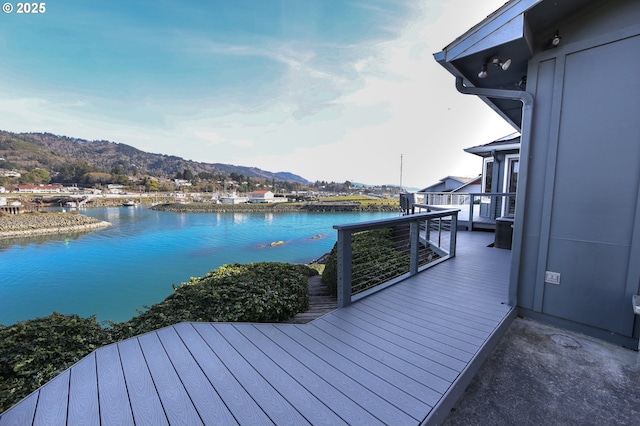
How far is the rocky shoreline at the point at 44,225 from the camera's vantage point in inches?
1329

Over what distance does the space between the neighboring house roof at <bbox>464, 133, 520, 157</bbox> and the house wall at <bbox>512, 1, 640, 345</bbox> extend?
279 inches

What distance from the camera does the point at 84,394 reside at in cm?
150

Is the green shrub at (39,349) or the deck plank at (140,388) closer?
the deck plank at (140,388)

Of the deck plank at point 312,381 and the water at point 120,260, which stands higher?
the deck plank at point 312,381

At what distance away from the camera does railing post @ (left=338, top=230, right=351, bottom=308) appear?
9.17ft

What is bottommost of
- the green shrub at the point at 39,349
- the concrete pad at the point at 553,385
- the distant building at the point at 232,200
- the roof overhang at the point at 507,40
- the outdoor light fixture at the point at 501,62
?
the distant building at the point at 232,200

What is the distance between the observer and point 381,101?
49.1 ft

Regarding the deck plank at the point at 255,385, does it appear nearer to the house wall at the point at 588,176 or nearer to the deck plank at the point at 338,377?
the deck plank at the point at 338,377

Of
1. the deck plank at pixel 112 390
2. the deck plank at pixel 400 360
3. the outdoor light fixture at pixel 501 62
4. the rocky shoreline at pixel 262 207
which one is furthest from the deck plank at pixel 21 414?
the rocky shoreline at pixel 262 207

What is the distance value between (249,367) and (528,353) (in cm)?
240

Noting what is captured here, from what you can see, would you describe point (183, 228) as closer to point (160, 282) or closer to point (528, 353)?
point (160, 282)

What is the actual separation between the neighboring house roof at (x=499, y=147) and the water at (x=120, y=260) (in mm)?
14716

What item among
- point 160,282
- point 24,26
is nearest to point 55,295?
point 160,282

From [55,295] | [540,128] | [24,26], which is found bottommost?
[55,295]
